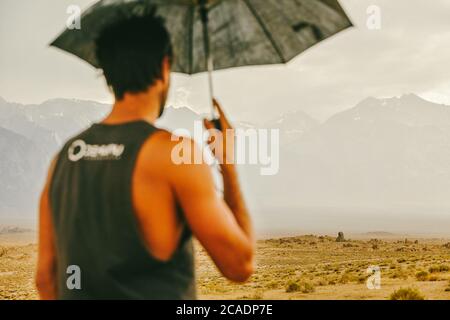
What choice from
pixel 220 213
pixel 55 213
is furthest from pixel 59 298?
pixel 220 213

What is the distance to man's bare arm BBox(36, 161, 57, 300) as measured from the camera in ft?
7.03

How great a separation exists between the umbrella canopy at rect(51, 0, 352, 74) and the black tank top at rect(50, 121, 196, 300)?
102 centimetres

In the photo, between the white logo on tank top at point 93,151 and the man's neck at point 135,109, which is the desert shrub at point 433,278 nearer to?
the man's neck at point 135,109

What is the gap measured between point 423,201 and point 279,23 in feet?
492

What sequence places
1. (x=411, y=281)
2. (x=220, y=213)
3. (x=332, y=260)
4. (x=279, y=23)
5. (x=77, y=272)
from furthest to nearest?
1. (x=332, y=260)
2. (x=411, y=281)
3. (x=279, y=23)
4. (x=77, y=272)
5. (x=220, y=213)

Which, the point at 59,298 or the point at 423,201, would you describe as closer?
the point at 59,298

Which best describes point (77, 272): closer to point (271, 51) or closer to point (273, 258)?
point (271, 51)

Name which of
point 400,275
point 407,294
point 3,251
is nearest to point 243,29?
point 407,294

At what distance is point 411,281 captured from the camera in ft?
49.9

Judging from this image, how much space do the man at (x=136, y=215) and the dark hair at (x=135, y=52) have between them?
11 centimetres

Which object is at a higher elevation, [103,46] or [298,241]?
→ [103,46]
